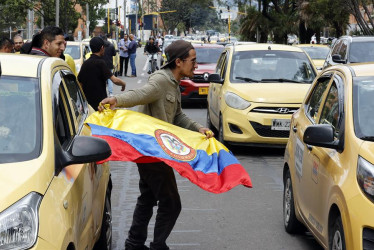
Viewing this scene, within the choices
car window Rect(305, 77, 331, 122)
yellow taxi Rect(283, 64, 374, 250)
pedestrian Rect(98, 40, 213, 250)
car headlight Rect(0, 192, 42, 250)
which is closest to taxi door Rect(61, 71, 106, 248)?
pedestrian Rect(98, 40, 213, 250)

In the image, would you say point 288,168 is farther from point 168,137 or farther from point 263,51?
point 263,51

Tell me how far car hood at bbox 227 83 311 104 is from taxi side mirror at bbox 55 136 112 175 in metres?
7.94

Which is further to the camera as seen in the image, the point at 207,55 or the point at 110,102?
the point at 207,55

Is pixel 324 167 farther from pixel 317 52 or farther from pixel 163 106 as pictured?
pixel 317 52

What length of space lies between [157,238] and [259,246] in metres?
1.26

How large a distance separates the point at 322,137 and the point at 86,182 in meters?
1.65

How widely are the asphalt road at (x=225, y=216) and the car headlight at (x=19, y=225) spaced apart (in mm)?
3154

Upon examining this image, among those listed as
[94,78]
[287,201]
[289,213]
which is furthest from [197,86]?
[289,213]

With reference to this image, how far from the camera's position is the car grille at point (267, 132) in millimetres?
12188

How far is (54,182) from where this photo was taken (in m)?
4.11

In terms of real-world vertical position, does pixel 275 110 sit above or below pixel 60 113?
below

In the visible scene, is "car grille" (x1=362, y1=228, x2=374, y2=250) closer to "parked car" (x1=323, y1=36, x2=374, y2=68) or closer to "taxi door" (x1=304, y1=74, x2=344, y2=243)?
"taxi door" (x1=304, y1=74, x2=344, y2=243)

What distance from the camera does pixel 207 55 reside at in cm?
2292

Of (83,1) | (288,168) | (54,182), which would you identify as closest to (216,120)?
(288,168)
